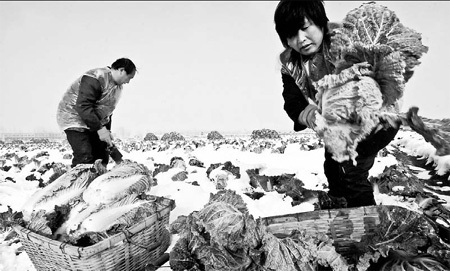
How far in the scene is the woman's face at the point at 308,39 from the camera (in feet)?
10.2

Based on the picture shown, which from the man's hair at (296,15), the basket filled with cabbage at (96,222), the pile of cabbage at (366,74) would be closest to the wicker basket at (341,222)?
the pile of cabbage at (366,74)

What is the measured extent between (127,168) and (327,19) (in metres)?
2.64

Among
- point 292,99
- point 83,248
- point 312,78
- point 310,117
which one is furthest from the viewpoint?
point 292,99

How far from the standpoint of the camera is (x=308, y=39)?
315 centimetres

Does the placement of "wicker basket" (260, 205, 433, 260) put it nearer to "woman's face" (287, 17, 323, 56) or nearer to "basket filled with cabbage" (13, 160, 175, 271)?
"basket filled with cabbage" (13, 160, 175, 271)

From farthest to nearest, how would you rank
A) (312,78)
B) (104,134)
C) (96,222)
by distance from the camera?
(104,134), (312,78), (96,222)

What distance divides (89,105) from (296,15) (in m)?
3.50

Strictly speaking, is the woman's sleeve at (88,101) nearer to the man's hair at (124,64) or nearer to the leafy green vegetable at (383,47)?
the man's hair at (124,64)

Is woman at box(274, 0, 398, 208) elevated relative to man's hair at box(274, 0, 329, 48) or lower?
lower

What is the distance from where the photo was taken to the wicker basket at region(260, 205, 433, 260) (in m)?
2.56

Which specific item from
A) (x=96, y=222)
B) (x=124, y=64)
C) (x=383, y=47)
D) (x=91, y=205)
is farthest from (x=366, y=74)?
(x=124, y=64)

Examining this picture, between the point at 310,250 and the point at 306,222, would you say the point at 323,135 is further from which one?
the point at 310,250

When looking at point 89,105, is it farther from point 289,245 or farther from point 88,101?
point 289,245

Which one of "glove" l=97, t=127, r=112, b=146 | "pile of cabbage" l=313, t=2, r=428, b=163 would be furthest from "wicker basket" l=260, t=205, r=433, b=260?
"glove" l=97, t=127, r=112, b=146
